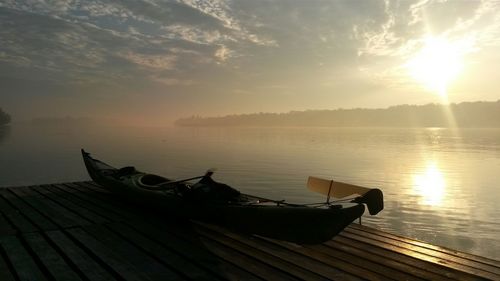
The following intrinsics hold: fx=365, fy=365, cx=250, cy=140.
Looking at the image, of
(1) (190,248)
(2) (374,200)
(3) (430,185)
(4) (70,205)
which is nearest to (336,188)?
(2) (374,200)

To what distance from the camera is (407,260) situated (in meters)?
7.59

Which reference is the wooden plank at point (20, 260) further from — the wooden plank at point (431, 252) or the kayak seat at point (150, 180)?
the wooden plank at point (431, 252)

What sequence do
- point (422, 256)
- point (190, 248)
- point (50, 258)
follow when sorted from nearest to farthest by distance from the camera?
point (50, 258) < point (190, 248) < point (422, 256)

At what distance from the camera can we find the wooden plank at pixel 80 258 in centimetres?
615

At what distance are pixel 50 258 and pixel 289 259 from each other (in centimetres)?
456

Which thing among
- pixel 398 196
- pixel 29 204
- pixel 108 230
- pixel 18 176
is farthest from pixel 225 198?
pixel 18 176

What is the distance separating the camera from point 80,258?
6.90 m

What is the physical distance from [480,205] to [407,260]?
21689 mm

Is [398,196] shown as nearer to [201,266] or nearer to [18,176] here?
[201,266]

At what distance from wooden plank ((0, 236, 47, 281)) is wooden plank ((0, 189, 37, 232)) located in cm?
88

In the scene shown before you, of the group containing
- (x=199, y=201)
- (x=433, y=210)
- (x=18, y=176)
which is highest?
(x=199, y=201)

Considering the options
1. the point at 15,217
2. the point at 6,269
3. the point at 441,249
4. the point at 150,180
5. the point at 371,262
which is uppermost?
the point at 150,180

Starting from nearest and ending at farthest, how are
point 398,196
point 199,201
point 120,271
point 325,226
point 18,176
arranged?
point 120,271 < point 325,226 < point 199,201 < point 398,196 < point 18,176

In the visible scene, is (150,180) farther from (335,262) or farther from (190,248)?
(335,262)
